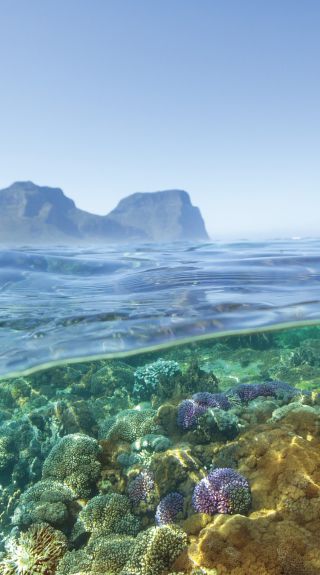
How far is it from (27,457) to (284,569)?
6616mm

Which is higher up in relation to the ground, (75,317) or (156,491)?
(75,317)

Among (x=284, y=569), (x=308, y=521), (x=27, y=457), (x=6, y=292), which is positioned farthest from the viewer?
(x=6, y=292)

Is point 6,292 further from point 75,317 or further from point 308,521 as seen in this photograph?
point 308,521

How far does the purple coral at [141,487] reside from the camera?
17.7 ft

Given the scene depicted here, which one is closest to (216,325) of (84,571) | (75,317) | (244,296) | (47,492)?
(244,296)

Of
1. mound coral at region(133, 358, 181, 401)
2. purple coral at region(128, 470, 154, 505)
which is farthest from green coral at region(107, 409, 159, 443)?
mound coral at region(133, 358, 181, 401)

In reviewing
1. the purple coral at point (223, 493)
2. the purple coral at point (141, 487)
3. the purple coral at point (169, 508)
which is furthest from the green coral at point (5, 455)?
the purple coral at point (223, 493)

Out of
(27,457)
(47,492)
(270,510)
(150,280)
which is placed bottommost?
(27,457)

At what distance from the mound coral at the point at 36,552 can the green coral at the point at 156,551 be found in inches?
54.0

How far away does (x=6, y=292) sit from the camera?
→ 1408cm

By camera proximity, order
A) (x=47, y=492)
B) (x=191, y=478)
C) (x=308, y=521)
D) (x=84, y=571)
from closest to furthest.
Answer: (x=308, y=521) → (x=84, y=571) → (x=191, y=478) → (x=47, y=492)

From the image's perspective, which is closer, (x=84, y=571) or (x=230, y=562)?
(x=230, y=562)

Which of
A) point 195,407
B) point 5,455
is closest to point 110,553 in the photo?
point 195,407

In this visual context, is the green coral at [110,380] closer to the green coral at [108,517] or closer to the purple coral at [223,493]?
the green coral at [108,517]
